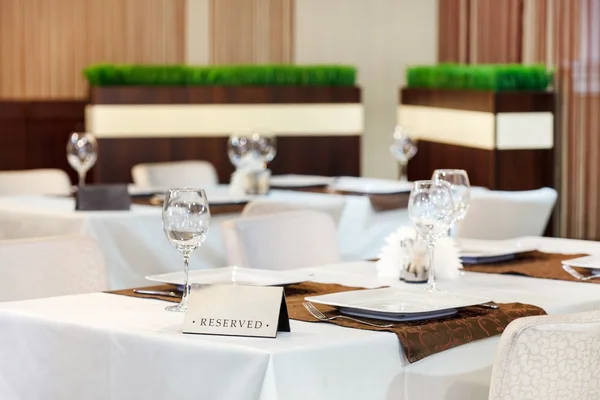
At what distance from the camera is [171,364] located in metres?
1.93

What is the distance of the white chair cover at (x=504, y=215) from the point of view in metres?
4.00

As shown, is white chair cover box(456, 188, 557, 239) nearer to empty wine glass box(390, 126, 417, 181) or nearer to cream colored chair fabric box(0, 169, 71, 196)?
empty wine glass box(390, 126, 417, 181)

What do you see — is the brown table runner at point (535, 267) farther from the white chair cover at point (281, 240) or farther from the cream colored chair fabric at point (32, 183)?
the cream colored chair fabric at point (32, 183)

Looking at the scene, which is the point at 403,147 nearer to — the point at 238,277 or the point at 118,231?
the point at 118,231

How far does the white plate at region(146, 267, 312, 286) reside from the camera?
246cm

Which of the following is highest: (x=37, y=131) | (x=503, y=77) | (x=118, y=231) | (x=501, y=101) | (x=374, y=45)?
(x=374, y=45)

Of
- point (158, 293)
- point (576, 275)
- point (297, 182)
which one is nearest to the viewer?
point (158, 293)

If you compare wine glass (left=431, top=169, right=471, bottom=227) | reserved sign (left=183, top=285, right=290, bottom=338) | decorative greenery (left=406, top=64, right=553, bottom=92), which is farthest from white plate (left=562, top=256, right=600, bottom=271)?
decorative greenery (left=406, top=64, right=553, bottom=92)

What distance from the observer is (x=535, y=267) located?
285cm

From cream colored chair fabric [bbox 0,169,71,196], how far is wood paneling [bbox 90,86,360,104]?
8.20 ft

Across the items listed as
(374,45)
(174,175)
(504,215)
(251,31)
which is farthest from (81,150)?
(374,45)

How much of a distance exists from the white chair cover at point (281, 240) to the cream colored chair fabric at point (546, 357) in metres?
1.42

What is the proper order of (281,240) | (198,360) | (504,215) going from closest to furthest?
(198,360) < (281,240) < (504,215)

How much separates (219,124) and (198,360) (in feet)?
20.0
